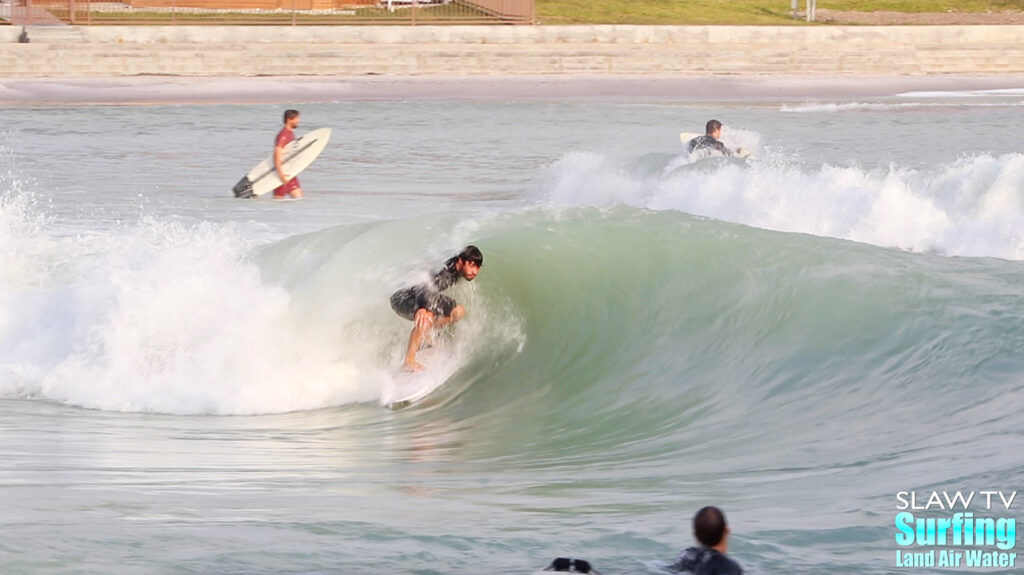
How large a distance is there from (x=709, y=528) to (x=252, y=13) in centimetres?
3218

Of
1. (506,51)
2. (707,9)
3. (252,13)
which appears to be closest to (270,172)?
(506,51)

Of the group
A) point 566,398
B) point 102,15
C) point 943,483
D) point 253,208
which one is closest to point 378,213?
point 253,208

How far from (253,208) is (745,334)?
9.37m

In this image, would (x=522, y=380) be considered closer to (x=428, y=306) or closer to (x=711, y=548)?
(x=428, y=306)

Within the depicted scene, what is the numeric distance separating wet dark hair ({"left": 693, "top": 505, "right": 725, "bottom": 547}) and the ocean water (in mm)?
479

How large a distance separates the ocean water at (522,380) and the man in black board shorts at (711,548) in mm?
437

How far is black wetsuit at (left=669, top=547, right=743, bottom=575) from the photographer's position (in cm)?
491

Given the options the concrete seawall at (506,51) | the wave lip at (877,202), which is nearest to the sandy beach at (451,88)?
the concrete seawall at (506,51)

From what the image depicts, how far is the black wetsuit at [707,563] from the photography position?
4.91 meters

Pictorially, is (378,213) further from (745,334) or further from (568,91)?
(568,91)

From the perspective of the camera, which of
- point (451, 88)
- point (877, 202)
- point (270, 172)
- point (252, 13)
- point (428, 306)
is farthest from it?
point (252, 13)

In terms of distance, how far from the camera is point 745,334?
32.7 ft

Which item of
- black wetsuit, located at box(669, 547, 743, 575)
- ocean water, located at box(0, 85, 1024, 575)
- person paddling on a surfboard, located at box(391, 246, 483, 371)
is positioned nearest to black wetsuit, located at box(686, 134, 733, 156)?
ocean water, located at box(0, 85, 1024, 575)

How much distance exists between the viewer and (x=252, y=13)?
35.4 meters
